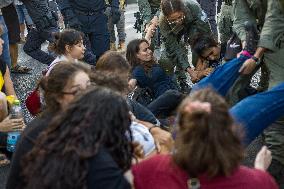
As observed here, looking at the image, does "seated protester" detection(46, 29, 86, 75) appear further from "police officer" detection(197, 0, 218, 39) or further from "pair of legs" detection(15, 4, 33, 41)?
"police officer" detection(197, 0, 218, 39)

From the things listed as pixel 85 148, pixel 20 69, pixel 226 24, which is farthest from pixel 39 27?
pixel 85 148

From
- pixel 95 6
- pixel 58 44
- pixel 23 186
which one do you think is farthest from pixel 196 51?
pixel 23 186

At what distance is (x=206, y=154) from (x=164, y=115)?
81.7 inches

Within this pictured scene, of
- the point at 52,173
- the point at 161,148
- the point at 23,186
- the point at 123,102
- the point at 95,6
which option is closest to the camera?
the point at 52,173

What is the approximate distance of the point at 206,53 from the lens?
4871mm

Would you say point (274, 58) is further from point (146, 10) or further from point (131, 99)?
point (146, 10)

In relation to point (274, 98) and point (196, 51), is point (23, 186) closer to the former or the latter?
point (274, 98)

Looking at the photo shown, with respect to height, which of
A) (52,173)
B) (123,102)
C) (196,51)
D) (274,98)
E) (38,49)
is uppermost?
(123,102)

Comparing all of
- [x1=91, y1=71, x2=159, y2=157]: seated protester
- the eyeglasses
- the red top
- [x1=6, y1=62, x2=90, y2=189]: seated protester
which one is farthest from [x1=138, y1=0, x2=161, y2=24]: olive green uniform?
the red top

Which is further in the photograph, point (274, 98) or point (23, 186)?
point (274, 98)

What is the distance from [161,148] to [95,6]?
3587 millimetres

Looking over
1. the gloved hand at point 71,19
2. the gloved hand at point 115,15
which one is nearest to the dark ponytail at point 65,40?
the gloved hand at point 71,19

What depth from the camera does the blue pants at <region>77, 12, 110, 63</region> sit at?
613 centimetres

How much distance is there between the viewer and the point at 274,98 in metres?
3.04
